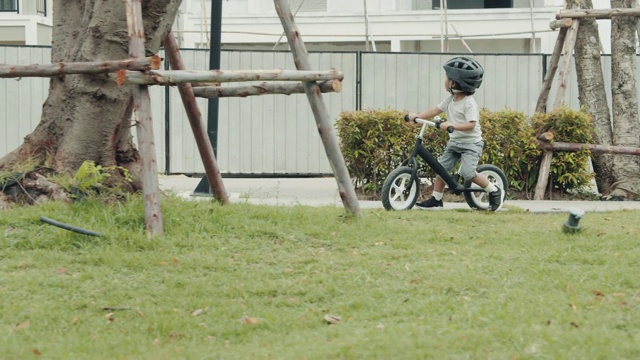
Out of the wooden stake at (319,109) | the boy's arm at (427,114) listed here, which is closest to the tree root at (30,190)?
the wooden stake at (319,109)

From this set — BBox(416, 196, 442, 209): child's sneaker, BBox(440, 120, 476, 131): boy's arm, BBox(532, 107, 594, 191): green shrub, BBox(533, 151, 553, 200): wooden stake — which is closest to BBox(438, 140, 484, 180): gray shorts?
BBox(440, 120, 476, 131): boy's arm

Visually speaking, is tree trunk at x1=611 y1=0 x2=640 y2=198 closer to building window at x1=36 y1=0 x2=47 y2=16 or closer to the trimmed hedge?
the trimmed hedge

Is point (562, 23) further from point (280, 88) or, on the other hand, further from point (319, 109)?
point (280, 88)

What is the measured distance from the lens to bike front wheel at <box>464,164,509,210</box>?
11.1 m

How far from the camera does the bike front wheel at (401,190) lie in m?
10.7

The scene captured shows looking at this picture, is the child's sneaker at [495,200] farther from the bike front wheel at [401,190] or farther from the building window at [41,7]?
the building window at [41,7]

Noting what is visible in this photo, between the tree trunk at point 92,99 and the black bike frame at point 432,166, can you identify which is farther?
the black bike frame at point 432,166

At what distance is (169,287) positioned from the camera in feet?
21.4

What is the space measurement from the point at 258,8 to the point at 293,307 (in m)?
25.2

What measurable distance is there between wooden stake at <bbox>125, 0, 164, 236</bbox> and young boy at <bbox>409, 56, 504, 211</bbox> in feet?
12.5

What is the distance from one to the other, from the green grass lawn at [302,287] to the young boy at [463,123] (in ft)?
6.00

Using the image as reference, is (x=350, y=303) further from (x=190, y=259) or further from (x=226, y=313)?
(x=190, y=259)

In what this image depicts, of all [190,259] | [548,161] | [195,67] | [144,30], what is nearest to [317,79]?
[144,30]

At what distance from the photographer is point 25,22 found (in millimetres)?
28969
